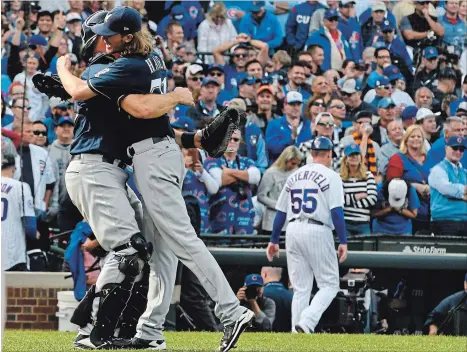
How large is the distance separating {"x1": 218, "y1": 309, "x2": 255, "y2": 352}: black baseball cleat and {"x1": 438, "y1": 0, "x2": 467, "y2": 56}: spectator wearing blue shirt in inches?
350

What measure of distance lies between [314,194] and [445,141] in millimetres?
3623

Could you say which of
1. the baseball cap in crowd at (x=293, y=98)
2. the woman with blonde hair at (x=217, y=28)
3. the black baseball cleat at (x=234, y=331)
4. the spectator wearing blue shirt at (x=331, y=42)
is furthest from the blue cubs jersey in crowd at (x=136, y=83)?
the spectator wearing blue shirt at (x=331, y=42)

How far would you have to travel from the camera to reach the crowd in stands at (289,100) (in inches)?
445

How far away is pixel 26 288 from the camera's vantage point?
1024cm

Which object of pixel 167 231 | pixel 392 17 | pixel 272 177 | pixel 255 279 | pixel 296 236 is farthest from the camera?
pixel 392 17

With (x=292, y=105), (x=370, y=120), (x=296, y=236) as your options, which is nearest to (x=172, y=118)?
(x=292, y=105)

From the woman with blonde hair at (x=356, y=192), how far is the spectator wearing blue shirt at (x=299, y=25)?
2.71 meters

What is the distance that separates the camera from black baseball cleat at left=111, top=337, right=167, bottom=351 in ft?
18.7

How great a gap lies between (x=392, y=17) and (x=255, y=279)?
5.36m

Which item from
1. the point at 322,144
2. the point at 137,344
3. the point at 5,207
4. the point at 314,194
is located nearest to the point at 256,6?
the point at 322,144

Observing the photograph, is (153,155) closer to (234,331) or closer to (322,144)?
(234,331)

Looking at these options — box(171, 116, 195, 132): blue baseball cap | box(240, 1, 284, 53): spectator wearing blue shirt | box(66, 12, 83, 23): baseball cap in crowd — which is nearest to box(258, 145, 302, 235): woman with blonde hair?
box(171, 116, 195, 132): blue baseball cap

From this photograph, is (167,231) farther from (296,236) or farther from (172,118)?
(172,118)

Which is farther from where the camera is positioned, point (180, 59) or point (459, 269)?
point (180, 59)
